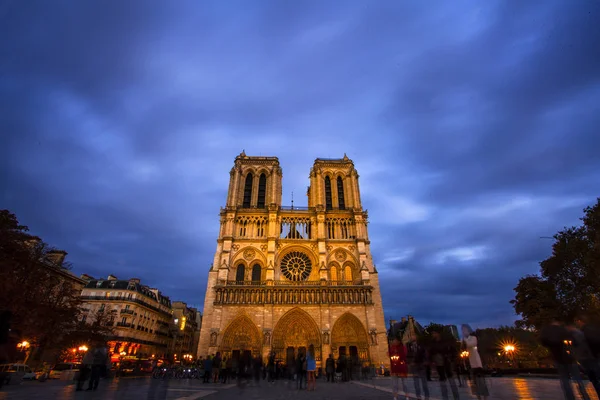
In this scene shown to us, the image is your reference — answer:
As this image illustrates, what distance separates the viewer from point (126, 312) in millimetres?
35094

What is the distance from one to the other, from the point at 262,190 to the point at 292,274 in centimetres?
1136

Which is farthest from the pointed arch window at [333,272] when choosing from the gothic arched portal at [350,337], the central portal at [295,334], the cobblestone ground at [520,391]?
the cobblestone ground at [520,391]

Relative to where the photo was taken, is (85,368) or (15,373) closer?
(85,368)

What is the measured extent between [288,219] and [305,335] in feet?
41.8

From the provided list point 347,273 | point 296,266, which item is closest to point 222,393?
point 296,266

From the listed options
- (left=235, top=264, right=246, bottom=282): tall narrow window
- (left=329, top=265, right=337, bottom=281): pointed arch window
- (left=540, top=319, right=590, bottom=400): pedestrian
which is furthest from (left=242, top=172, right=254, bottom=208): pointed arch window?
(left=540, top=319, right=590, bottom=400): pedestrian

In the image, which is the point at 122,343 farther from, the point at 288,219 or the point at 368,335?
the point at 368,335

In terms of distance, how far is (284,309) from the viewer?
30.6m

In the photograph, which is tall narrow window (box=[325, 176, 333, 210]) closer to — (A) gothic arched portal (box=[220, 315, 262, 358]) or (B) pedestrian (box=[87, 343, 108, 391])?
(A) gothic arched portal (box=[220, 315, 262, 358])

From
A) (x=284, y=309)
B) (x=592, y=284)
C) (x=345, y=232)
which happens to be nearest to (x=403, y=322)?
(x=345, y=232)

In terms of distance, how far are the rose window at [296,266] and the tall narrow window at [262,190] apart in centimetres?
740

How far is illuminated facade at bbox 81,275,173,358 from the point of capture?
34.0m

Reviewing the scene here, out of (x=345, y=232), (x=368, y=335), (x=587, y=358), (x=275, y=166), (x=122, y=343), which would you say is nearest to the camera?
(x=587, y=358)

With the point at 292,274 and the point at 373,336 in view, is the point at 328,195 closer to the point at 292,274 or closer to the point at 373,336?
the point at 292,274
